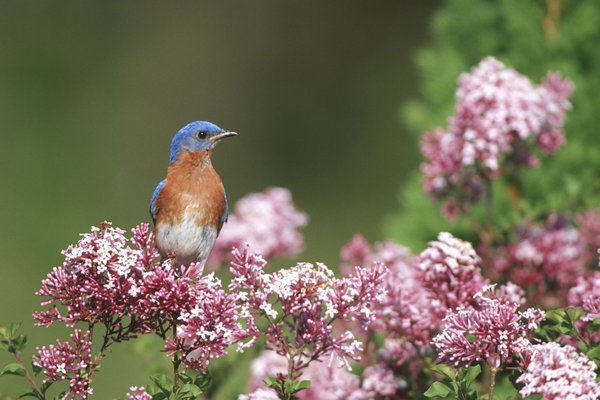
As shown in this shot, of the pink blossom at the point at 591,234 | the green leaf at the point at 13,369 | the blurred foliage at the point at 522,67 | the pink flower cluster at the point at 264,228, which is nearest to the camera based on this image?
the green leaf at the point at 13,369

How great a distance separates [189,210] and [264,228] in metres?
0.74

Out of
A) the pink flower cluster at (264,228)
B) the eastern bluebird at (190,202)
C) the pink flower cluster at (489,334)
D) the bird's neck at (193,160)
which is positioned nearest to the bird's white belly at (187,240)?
the eastern bluebird at (190,202)

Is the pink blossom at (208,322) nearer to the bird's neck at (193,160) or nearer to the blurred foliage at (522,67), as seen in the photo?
the bird's neck at (193,160)

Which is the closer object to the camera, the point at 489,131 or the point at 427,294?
the point at 427,294

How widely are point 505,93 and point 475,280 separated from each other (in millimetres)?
1011

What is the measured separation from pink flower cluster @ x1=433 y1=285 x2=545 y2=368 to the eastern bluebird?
4.39 feet

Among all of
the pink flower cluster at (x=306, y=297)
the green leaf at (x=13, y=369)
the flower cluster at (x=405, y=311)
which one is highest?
the flower cluster at (x=405, y=311)

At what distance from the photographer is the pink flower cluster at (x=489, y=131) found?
11.0 feet

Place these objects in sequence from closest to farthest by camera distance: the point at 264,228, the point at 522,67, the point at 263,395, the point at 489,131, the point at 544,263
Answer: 1. the point at 263,395
2. the point at 489,131
3. the point at 544,263
4. the point at 264,228
5. the point at 522,67

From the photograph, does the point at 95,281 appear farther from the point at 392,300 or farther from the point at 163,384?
the point at 392,300

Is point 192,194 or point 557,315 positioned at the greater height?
point 192,194

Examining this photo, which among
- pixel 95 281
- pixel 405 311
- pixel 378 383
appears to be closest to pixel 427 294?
pixel 405 311

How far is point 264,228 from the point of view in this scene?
3.95m

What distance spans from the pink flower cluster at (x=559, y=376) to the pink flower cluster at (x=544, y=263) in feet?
4.96
